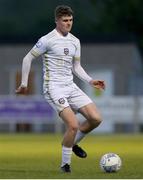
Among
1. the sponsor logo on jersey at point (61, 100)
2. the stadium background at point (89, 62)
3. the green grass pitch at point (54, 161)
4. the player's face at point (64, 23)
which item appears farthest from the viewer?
the stadium background at point (89, 62)

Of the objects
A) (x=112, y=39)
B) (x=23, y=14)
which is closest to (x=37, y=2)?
(x=23, y=14)

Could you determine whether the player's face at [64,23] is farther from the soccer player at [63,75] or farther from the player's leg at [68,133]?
the player's leg at [68,133]

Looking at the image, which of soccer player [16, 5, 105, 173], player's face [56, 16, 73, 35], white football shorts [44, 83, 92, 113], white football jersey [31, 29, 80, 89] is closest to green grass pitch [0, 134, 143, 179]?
soccer player [16, 5, 105, 173]

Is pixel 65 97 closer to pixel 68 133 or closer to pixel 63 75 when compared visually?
pixel 63 75

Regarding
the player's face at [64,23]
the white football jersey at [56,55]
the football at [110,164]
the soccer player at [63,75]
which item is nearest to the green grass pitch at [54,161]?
the football at [110,164]

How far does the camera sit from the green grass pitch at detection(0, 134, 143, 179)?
49.6ft

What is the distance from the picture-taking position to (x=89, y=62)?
146 ft

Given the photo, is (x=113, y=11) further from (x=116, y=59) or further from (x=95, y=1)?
(x=116, y=59)

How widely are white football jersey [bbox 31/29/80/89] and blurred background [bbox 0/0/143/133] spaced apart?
21011mm

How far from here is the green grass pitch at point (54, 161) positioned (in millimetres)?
15109

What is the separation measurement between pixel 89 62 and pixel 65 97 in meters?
28.6

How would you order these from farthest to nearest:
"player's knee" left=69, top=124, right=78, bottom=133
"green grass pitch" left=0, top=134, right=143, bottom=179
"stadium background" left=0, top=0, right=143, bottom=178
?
"stadium background" left=0, top=0, right=143, bottom=178 → "player's knee" left=69, top=124, right=78, bottom=133 → "green grass pitch" left=0, top=134, right=143, bottom=179

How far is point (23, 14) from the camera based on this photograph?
1925 inches

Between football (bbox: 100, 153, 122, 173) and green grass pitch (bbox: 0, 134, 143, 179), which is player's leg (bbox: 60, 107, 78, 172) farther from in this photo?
football (bbox: 100, 153, 122, 173)
